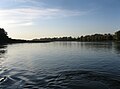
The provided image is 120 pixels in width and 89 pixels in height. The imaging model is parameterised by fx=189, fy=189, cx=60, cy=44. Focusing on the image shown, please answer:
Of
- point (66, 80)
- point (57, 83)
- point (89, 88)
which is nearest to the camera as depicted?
point (89, 88)

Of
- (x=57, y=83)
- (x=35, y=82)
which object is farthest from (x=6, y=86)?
(x=57, y=83)

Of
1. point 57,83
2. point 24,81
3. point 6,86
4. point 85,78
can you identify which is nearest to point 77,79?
point 85,78

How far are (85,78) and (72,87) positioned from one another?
14.7 feet

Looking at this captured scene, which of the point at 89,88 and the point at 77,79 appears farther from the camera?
the point at 77,79

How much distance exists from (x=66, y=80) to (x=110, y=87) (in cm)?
590

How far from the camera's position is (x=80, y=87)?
21.5m

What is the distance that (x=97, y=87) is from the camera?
2106 centimetres

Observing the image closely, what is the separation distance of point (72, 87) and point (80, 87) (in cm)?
91

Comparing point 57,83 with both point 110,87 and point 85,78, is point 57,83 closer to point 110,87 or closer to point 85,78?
point 85,78

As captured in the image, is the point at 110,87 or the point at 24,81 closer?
the point at 110,87

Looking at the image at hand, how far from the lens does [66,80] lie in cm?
2455

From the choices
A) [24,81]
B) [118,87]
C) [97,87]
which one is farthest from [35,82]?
[118,87]

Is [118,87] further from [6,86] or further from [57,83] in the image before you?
[6,86]

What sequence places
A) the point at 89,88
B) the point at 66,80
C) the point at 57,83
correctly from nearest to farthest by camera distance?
the point at 89,88 → the point at 57,83 → the point at 66,80
